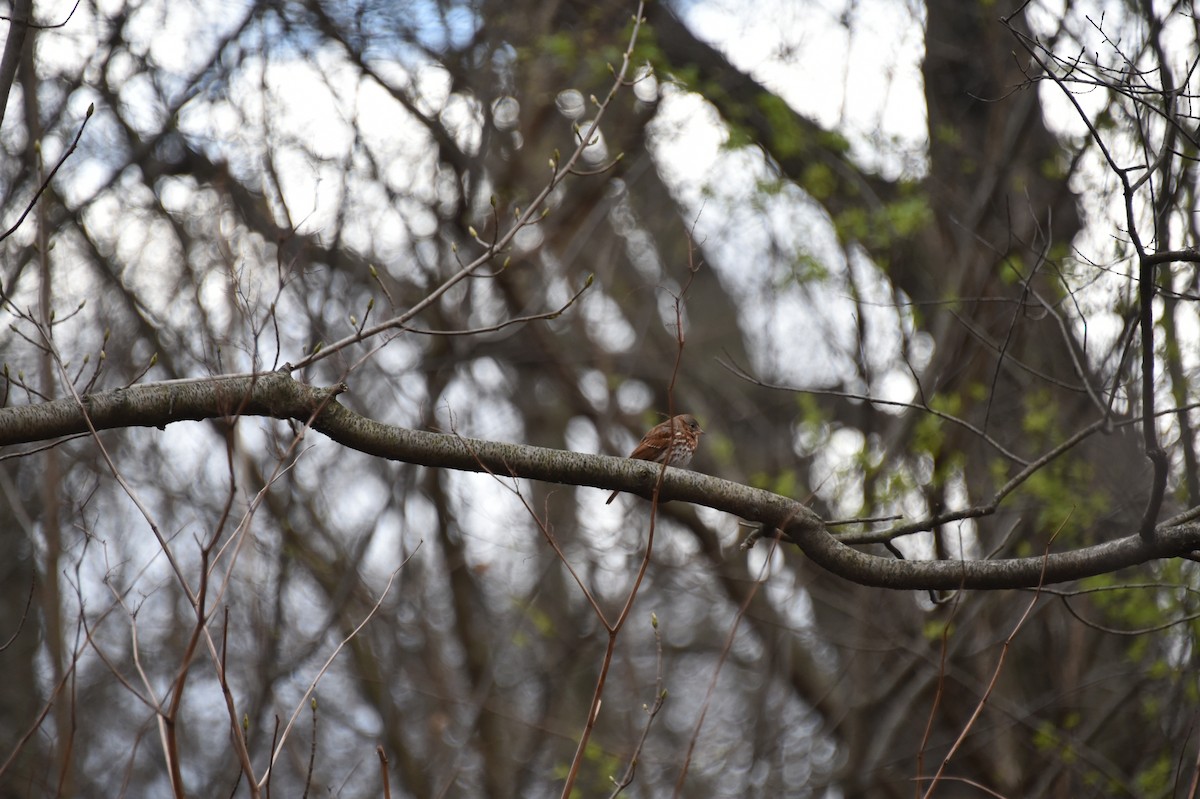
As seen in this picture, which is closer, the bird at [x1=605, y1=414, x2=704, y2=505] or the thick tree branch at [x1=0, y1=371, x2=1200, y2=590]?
the thick tree branch at [x1=0, y1=371, x2=1200, y2=590]

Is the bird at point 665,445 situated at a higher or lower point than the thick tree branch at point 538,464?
higher

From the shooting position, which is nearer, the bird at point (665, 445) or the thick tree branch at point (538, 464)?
the thick tree branch at point (538, 464)

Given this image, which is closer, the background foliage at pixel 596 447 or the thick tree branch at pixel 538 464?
the thick tree branch at pixel 538 464

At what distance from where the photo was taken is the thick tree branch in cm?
327

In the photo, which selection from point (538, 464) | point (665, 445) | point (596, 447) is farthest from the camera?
point (596, 447)

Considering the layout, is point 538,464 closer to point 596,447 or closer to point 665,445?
point 665,445

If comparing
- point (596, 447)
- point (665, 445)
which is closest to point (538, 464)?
point (665, 445)

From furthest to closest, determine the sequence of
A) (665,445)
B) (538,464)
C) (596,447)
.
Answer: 1. (596,447)
2. (665,445)
3. (538,464)

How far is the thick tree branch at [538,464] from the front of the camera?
10.7 ft

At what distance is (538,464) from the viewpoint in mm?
3736

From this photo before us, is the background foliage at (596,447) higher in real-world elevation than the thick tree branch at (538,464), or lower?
higher

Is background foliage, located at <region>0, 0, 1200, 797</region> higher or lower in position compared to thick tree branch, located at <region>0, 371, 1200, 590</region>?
higher

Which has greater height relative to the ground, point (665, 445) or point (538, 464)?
point (665, 445)

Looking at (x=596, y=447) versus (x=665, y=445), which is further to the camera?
(x=596, y=447)
